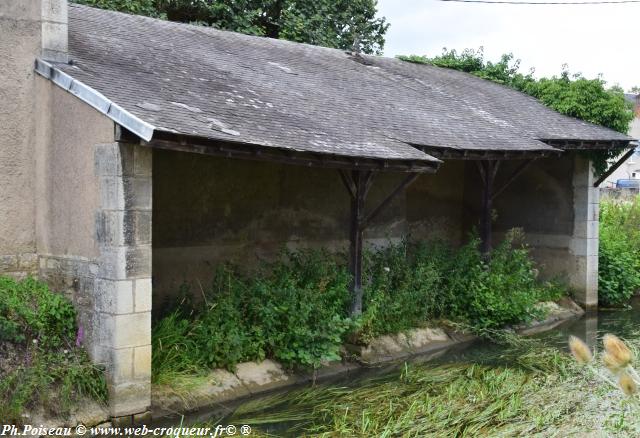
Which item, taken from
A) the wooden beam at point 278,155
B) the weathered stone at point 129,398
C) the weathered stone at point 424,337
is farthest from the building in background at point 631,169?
the weathered stone at point 129,398

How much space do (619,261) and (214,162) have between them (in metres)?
8.34

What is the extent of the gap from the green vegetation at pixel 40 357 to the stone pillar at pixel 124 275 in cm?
22

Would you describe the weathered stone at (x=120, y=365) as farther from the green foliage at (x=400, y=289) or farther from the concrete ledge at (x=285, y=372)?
the green foliage at (x=400, y=289)

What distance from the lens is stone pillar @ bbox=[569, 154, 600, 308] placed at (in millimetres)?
12672

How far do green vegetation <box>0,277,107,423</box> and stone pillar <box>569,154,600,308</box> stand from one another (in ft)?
29.7

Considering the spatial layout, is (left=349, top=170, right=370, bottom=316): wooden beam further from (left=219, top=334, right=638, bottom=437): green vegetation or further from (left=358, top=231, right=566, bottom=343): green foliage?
(left=219, top=334, right=638, bottom=437): green vegetation

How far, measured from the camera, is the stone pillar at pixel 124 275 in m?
6.18

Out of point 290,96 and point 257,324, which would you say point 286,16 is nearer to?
point 290,96

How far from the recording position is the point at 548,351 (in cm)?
921

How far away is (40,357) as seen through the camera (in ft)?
19.9

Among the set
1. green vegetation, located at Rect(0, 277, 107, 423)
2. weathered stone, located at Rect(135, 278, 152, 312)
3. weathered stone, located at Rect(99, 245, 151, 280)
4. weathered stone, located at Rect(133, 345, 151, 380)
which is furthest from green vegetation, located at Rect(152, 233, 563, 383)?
weathered stone, located at Rect(99, 245, 151, 280)

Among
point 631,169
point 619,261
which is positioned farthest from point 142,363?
point 631,169

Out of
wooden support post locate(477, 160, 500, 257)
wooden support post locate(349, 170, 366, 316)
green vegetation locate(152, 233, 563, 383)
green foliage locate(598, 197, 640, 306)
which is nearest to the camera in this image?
green vegetation locate(152, 233, 563, 383)

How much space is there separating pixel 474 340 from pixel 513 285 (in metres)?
1.17
